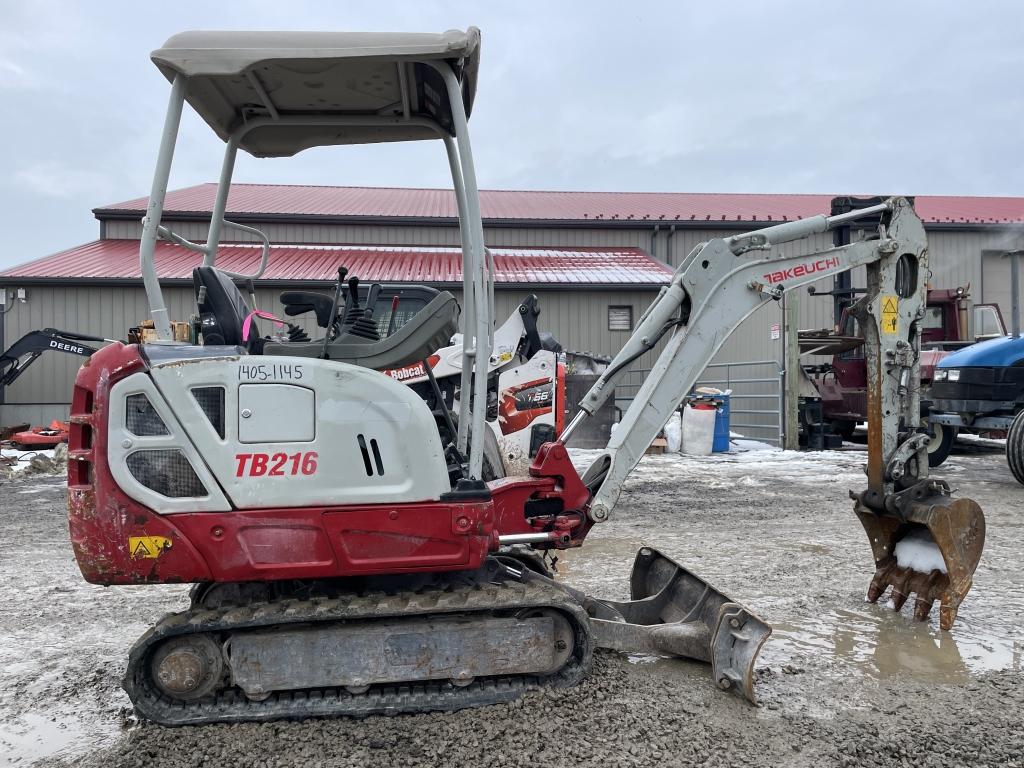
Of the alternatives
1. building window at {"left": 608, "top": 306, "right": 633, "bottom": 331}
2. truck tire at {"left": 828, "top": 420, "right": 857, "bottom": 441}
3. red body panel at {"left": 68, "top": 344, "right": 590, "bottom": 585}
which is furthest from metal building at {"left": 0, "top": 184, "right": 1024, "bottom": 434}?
red body panel at {"left": 68, "top": 344, "right": 590, "bottom": 585}

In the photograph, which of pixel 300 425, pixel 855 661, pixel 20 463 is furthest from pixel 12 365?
pixel 855 661

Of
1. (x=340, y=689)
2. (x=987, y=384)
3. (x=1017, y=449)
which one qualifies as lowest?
(x=340, y=689)

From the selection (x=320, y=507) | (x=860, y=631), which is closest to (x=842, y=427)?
(x=860, y=631)

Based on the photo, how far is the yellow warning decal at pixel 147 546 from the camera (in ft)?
9.62

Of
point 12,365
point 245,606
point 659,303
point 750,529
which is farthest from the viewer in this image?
point 12,365

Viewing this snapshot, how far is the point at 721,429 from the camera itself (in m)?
13.1

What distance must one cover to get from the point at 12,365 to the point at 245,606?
13.6m

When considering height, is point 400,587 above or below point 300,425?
below

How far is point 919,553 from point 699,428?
336 inches

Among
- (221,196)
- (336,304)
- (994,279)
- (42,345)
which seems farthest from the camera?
(994,279)

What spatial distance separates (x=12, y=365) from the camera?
1394 cm

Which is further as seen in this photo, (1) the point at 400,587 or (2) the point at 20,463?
(2) the point at 20,463

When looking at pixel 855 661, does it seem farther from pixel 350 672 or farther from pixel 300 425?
pixel 300 425

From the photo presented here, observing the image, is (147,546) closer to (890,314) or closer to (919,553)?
(890,314)
